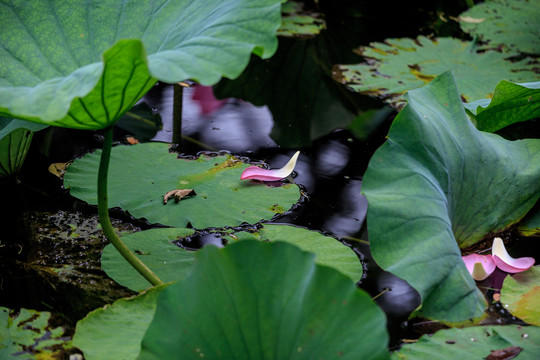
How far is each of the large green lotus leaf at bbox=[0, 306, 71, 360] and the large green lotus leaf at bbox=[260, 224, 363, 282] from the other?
0.47 metres

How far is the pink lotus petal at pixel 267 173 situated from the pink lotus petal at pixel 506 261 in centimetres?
53

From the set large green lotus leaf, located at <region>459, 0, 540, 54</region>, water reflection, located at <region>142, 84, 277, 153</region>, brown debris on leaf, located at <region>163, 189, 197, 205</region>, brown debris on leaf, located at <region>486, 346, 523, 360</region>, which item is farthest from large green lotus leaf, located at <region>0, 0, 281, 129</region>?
large green lotus leaf, located at <region>459, 0, 540, 54</region>

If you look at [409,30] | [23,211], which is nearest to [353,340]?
[23,211]

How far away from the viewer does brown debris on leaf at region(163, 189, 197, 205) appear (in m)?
1.32

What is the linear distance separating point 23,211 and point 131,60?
68 centimetres

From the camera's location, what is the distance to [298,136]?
1795 millimetres

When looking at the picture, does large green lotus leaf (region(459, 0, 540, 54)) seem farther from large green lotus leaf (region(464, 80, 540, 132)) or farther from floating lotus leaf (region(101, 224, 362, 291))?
floating lotus leaf (region(101, 224, 362, 291))

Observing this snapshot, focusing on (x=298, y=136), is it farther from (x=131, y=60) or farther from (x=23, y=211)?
(x=131, y=60)

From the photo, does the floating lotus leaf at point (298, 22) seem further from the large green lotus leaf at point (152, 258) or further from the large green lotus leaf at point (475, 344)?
the large green lotus leaf at point (475, 344)

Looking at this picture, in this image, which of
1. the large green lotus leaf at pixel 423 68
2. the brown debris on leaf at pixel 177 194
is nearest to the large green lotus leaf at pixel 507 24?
the large green lotus leaf at pixel 423 68

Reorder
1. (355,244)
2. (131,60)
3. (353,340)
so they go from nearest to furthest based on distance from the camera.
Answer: (353,340)
(131,60)
(355,244)

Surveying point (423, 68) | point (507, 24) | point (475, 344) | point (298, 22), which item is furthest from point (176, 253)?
point (507, 24)

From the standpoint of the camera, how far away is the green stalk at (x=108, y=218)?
0.99 metres

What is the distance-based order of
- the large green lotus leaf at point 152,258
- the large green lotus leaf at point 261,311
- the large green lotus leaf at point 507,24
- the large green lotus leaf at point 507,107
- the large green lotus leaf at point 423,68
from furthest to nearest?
the large green lotus leaf at point 507,24 < the large green lotus leaf at point 423,68 < the large green lotus leaf at point 507,107 < the large green lotus leaf at point 152,258 < the large green lotus leaf at point 261,311
